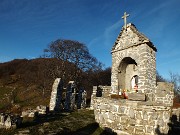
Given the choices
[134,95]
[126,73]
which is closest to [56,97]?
[126,73]

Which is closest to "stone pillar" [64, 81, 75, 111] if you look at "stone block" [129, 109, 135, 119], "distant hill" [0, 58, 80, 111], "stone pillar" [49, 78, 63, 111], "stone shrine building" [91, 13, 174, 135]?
"stone pillar" [49, 78, 63, 111]

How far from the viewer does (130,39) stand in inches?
505

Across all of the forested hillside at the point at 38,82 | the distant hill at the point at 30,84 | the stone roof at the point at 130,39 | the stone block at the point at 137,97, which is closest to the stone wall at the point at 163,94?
the stone block at the point at 137,97

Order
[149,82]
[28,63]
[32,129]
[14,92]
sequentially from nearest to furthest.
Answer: [32,129]
[149,82]
[14,92]
[28,63]

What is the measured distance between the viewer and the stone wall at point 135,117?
31.8 feet

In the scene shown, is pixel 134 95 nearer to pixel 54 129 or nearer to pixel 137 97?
pixel 137 97

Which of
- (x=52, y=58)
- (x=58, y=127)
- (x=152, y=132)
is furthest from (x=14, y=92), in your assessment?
(x=152, y=132)

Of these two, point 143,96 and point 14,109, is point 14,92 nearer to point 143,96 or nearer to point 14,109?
point 14,109

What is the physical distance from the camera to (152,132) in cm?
962

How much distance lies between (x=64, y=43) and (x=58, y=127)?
18.2m

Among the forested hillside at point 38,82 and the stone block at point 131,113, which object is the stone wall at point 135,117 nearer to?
the stone block at point 131,113

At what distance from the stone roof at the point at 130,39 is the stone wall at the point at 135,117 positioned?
12.3ft

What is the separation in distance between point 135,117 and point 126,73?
16.2 feet

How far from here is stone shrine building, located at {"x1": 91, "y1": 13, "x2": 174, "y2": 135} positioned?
980 centimetres
